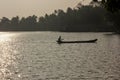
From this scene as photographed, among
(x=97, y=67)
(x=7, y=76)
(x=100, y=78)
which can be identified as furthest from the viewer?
(x=97, y=67)

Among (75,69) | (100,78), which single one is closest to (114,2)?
(100,78)

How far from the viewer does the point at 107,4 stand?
4222cm

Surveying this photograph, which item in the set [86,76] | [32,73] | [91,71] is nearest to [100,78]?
[86,76]

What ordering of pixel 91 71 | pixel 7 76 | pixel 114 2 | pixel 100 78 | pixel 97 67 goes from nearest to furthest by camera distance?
pixel 114 2
pixel 100 78
pixel 7 76
pixel 91 71
pixel 97 67

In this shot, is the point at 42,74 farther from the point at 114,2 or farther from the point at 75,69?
the point at 114,2

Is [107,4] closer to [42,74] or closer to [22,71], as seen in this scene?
[42,74]

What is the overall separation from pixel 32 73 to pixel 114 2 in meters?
18.8

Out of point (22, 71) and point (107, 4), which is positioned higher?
point (107, 4)

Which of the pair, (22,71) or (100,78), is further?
(22,71)

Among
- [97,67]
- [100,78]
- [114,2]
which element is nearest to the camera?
[114,2]

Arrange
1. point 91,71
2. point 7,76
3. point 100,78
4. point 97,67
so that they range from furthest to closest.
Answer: point 97,67 → point 91,71 → point 7,76 → point 100,78

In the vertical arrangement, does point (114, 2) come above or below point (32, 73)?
above

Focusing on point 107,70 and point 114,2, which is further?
point 107,70

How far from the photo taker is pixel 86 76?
51594 millimetres
